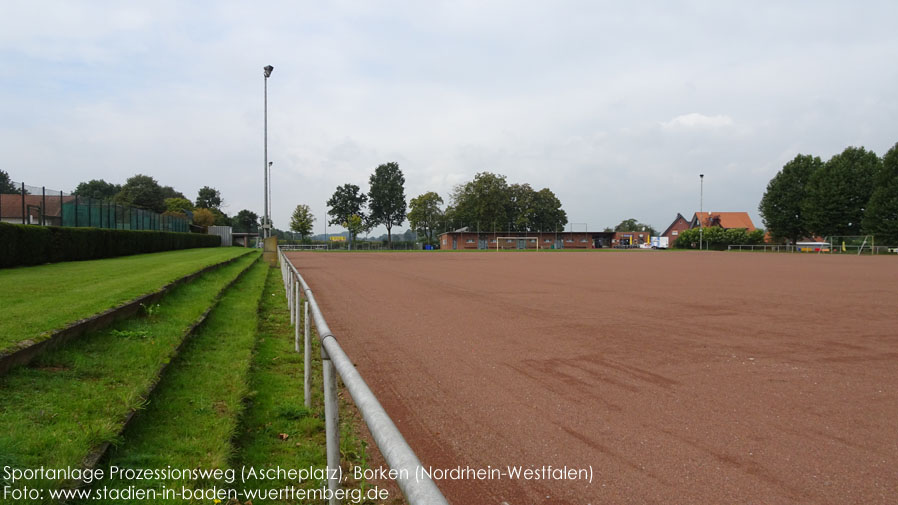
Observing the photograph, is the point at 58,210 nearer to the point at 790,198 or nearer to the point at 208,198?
the point at 790,198

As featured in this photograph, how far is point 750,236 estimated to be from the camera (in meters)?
71.6

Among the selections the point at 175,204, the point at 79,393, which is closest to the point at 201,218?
the point at 175,204

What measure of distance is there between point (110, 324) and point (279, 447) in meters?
3.95

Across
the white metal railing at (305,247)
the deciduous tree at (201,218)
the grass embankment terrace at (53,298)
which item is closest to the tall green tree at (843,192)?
the white metal railing at (305,247)

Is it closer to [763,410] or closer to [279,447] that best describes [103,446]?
[279,447]

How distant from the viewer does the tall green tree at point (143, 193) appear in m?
86.8

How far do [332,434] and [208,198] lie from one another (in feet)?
450

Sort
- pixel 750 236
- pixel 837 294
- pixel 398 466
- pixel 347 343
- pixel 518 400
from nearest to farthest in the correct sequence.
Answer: pixel 398 466
pixel 518 400
pixel 347 343
pixel 837 294
pixel 750 236

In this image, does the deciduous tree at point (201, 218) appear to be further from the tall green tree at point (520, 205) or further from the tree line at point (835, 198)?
the tree line at point (835, 198)

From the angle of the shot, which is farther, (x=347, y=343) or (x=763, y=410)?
(x=347, y=343)

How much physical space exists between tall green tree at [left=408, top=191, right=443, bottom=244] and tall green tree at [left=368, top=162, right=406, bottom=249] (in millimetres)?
2805

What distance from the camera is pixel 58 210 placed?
2116 cm

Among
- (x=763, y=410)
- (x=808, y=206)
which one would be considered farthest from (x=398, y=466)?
(x=808, y=206)

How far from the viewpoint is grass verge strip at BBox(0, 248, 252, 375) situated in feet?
13.9
